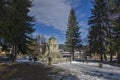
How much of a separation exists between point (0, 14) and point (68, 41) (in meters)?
55.9

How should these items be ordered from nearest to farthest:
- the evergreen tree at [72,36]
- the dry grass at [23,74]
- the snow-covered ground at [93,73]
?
1. the dry grass at [23,74]
2. the snow-covered ground at [93,73]
3. the evergreen tree at [72,36]

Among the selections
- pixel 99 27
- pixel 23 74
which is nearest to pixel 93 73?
pixel 23 74

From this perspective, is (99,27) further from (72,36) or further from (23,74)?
(23,74)

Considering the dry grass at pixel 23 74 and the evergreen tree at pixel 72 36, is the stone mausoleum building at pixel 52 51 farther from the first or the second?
the dry grass at pixel 23 74

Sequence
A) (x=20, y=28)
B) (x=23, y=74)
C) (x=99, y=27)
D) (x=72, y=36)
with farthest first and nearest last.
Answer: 1. (x=72, y=36)
2. (x=99, y=27)
3. (x=20, y=28)
4. (x=23, y=74)

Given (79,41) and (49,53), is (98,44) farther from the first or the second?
(79,41)

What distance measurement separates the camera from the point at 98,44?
5772 centimetres

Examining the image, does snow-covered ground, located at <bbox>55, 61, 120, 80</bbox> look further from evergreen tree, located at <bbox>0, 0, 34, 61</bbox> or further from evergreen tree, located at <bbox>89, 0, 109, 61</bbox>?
evergreen tree, located at <bbox>89, 0, 109, 61</bbox>

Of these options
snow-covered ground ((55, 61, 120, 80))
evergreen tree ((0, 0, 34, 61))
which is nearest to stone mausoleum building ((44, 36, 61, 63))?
evergreen tree ((0, 0, 34, 61))

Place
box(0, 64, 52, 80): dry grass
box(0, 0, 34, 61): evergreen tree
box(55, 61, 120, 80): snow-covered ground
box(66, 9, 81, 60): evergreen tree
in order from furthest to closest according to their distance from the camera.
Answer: box(66, 9, 81, 60): evergreen tree → box(0, 0, 34, 61): evergreen tree → box(55, 61, 120, 80): snow-covered ground → box(0, 64, 52, 80): dry grass

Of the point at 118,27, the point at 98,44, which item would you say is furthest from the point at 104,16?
the point at 118,27

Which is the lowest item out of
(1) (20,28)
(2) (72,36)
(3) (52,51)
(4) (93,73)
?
(4) (93,73)

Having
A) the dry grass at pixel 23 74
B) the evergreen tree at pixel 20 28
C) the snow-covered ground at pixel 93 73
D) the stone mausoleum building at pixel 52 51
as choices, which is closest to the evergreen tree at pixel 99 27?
the stone mausoleum building at pixel 52 51

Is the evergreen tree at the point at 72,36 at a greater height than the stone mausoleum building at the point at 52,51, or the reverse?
the evergreen tree at the point at 72,36
